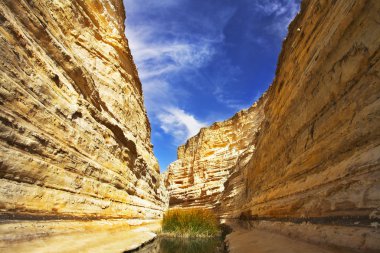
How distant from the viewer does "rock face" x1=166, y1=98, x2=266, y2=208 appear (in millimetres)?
32906

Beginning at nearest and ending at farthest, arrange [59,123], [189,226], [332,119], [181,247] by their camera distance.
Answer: [332,119] < [59,123] < [181,247] < [189,226]

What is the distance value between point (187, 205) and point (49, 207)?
28.7 metres

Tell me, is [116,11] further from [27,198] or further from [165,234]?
[27,198]

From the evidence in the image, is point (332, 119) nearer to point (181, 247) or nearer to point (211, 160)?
point (181, 247)

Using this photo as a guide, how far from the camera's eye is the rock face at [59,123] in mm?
5391

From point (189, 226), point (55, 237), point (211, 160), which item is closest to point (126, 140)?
point (189, 226)

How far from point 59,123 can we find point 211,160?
29718 millimetres

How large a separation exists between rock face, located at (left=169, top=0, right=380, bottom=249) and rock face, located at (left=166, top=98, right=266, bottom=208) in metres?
21.1

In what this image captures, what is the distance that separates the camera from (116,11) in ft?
61.5

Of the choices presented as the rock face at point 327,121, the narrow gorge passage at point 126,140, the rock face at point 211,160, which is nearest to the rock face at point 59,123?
the narrow gorge passage at point 126,140

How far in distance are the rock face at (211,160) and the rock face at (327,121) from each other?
2108cm

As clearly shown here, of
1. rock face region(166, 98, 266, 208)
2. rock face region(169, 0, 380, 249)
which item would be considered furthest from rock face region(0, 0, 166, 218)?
rock face region(166, 98, 266, 208)

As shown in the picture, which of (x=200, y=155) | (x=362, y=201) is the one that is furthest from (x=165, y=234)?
(x=200, y=155)

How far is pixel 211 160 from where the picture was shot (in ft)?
118
